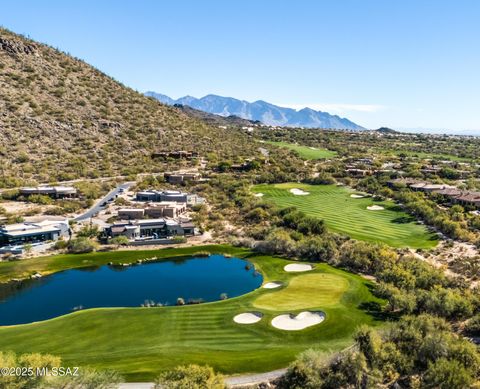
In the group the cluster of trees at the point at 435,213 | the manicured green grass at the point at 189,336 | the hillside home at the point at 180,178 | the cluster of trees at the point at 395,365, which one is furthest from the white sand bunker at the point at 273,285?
the hillside home at the point at 180,178

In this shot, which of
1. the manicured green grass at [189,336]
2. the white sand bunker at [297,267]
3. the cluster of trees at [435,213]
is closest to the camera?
the manicured green grass at [189,336]

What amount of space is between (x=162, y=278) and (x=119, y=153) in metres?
70.6

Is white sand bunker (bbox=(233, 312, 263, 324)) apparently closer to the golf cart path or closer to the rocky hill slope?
the golf cart path

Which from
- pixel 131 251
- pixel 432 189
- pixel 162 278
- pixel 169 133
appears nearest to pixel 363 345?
pixel 162 278

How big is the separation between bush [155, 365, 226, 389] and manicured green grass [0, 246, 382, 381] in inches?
151

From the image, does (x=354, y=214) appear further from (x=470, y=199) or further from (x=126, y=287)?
(x=126, y=287)

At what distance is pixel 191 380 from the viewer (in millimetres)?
19828

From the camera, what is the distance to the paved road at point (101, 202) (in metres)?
64.8

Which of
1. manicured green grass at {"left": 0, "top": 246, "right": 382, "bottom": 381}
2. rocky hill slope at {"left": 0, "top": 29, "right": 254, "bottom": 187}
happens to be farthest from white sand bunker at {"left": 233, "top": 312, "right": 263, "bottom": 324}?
rocky hill slope at {"left": 0, "top": 29, "right": 254, "bottom": 187}

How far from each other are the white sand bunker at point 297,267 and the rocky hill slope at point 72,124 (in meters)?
63.4

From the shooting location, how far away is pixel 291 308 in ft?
109

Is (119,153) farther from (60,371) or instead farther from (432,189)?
(60,371)

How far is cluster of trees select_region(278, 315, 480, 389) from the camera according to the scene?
70.4 ft

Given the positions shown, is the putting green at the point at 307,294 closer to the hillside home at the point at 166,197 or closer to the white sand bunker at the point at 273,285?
the white sand bunker at the point at 273,285
